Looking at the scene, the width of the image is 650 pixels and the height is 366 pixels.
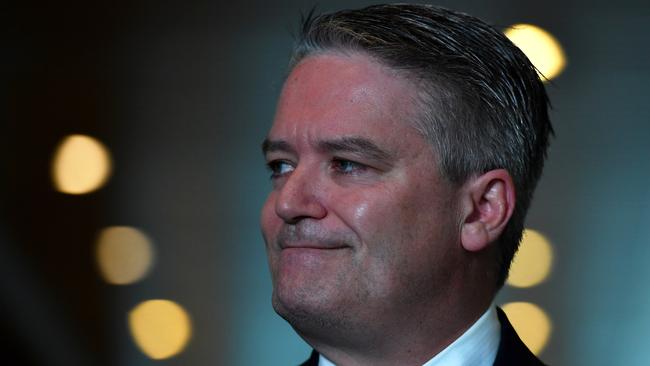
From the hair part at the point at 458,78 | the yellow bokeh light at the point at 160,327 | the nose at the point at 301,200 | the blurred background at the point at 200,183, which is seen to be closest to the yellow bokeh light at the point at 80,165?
the blurred background at the point at 200,183

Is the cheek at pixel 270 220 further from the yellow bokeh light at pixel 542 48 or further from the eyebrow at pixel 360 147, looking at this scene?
the yellow bokeh light at pixel 542 48

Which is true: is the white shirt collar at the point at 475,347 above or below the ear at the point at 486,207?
below

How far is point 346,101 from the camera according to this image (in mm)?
1555

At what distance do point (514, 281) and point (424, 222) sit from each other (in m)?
0.90

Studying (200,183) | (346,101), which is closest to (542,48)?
(200,183)

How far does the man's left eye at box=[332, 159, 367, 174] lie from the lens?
5.04 feet

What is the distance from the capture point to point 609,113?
2383 millimetres

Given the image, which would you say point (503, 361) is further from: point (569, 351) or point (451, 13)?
point (569, 351)

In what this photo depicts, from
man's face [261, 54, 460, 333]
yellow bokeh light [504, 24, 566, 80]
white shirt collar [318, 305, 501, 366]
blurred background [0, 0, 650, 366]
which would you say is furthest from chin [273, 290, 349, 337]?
yellow bokeh light [504, 24, 566, 80]

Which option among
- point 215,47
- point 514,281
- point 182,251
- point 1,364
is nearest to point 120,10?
point 215,47

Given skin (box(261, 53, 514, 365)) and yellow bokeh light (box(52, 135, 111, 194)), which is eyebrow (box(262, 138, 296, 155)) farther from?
yellow bokeh light (box(52, 135, 111, 194))

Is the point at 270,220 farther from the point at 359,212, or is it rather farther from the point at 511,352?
the point at 511,352

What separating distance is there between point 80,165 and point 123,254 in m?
0.19

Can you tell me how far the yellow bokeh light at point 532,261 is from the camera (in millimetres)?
2365
